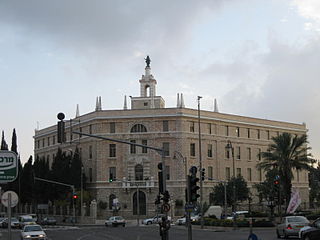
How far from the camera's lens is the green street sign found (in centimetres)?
1352

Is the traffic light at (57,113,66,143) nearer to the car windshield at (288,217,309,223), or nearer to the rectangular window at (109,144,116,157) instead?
the car windshield at (288,217,309,223)

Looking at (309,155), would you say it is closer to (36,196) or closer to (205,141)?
(205,141)

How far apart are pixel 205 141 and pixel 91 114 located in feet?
60.9

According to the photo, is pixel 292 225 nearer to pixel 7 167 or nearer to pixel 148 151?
pixel 7 167

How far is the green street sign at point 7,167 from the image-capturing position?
13.5 meters

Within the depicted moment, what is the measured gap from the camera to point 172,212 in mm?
76812

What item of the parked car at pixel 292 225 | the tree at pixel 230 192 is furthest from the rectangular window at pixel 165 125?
the parked car at pixel 292 225

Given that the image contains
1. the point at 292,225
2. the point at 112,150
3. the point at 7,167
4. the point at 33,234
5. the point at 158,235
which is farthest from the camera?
the point at 112,150

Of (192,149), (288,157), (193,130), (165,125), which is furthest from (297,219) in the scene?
(193,130)

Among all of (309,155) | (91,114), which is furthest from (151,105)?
(309,155)

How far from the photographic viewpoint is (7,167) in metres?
13.6

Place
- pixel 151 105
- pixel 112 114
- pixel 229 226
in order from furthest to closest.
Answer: pixel 151 105 → pixel 112 114 → pixel 229 226

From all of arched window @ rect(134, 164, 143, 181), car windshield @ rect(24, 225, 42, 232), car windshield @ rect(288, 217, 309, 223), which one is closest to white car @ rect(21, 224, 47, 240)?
car windshield @ rect(24, 225, 42, 232)

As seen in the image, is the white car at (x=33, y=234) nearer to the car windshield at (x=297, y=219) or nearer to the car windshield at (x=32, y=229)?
the car windshield at (x=32, y=229)
